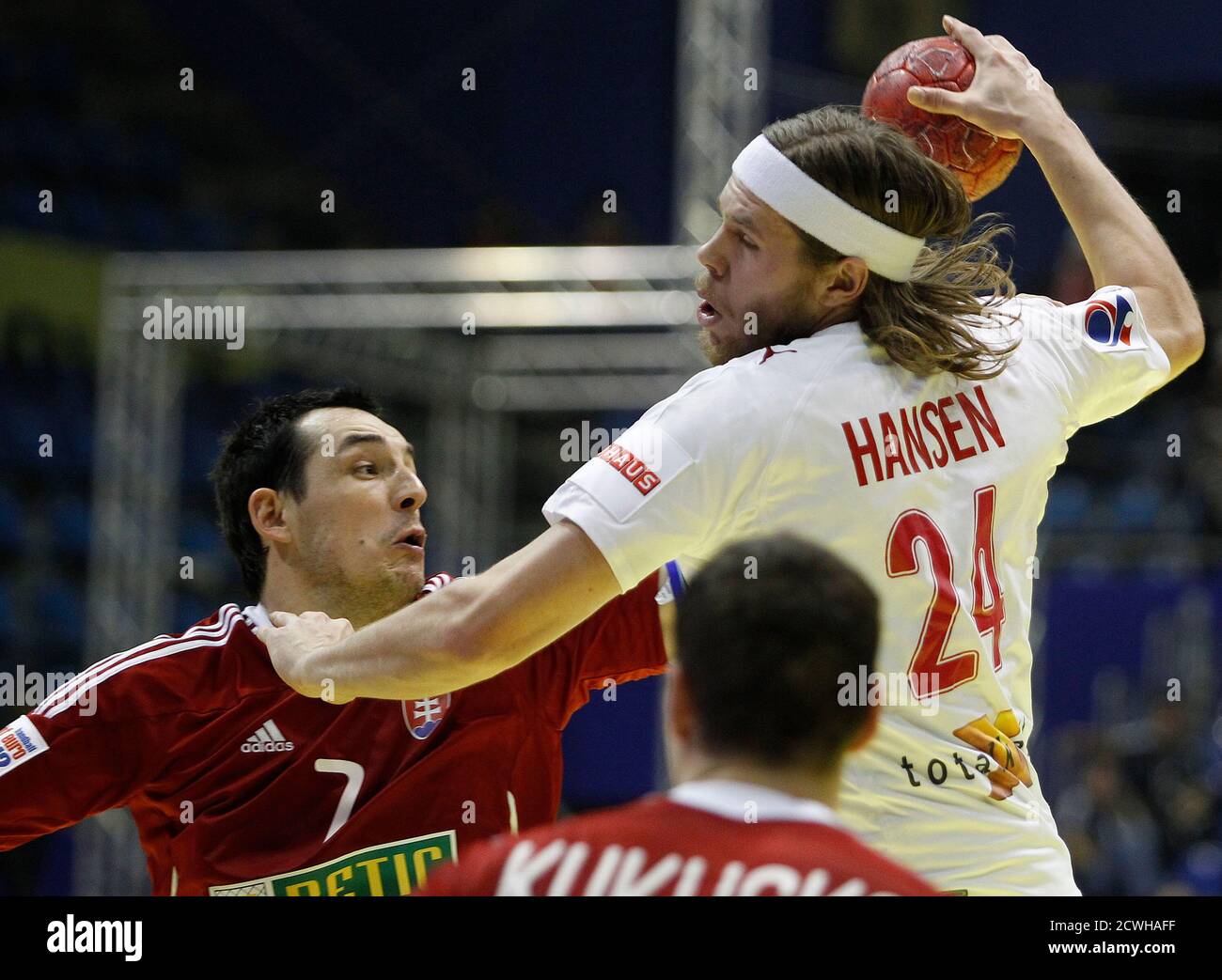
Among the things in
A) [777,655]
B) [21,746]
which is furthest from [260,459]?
[777,655]

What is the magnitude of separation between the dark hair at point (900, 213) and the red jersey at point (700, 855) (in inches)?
51.3

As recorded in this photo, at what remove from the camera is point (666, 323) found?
903 cm

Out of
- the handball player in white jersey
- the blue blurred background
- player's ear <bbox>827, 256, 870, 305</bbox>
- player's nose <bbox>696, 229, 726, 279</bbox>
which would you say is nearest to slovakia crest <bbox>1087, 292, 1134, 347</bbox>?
the handball player in white jersey

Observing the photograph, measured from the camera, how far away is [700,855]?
1.97 meters

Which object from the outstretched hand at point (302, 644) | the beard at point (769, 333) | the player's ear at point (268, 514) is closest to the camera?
the outstretched hand at point (302, 644)

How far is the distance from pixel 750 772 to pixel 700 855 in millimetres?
126

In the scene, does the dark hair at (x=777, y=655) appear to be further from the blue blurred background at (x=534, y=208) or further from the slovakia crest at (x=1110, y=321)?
the blue blurred background at (x=534, y=208)

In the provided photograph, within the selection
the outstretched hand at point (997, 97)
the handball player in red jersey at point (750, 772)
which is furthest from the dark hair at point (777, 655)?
the outstretched hand at point (997, 97)

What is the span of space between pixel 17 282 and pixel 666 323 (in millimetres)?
5652

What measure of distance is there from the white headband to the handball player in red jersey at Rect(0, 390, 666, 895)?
3.56 ft

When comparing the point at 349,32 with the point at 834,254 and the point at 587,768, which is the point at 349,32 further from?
the point at 834,254

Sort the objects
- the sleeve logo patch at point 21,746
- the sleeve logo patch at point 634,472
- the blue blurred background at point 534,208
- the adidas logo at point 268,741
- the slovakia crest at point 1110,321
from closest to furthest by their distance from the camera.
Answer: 1. the sleeve logo patch at point 634,472
2. the slovakia crest at point 1110,321
3. the sleeve logo patch at point 21,746
4. the adidas logo at point 268,741
5. the blue blurred background at point 534,208

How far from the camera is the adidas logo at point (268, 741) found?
3.84 metres

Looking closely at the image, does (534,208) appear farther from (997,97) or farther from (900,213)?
(900,213)
